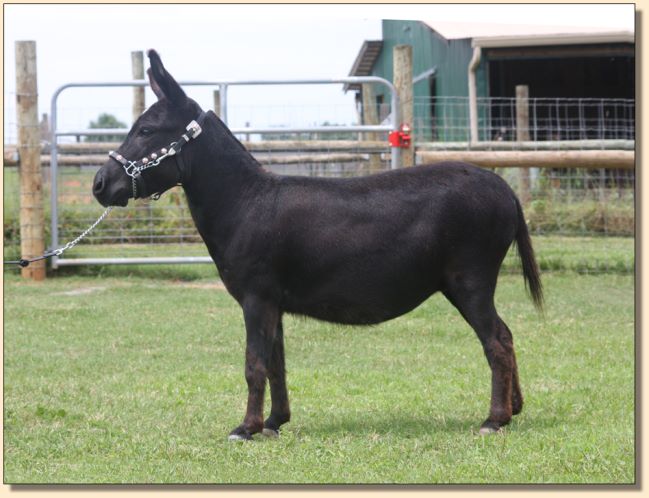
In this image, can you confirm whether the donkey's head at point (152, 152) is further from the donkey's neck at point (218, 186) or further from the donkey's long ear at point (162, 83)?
the donkey's neck at point (218, 186)

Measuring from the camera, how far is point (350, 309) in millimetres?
6152

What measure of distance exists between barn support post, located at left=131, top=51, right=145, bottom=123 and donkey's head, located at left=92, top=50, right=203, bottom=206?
12.5 meters

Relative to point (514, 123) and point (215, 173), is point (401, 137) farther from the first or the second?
point (514, 123)

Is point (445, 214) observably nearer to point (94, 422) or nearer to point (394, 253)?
point (394, 253)

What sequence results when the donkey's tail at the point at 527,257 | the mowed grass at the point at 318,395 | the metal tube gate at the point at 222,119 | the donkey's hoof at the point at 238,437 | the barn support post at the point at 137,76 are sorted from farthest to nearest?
the barn support post at the point at 137,76 < the metal tube gate at the point at 222,119 < the donkey's tail at the point at 527,257 < the donkey's hoof at the point at 238,437 < the mowed grass at the point at 318,395

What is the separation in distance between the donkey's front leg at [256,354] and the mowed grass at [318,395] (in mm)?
129

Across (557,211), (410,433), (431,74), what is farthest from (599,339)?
(431,74)

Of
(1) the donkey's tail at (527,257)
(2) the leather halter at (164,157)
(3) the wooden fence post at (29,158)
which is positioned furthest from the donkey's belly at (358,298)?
(3) the wooden fence post at (29,158)

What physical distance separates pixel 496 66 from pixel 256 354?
19.8 m

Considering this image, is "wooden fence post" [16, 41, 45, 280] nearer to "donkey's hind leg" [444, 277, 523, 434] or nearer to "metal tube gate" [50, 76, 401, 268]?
"metal tube gate" [50, 76, 401, 268]

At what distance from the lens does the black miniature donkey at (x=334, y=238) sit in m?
6.05

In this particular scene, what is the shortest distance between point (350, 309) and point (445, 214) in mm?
815

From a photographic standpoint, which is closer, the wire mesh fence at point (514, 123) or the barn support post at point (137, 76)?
the barn support post at point (137, 76)

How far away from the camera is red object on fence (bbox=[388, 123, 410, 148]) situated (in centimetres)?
1187
